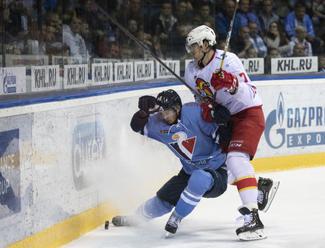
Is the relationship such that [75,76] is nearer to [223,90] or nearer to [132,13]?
[223,90]

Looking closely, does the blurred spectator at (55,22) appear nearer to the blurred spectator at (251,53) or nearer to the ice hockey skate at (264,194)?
the ice hockey skate at (264,194)

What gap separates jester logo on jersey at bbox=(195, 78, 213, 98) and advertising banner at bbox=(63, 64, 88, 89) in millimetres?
800

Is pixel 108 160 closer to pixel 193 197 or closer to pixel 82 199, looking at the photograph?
pixel 82 199

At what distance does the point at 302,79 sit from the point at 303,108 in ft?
0.88

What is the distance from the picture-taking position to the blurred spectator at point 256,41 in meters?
9.34

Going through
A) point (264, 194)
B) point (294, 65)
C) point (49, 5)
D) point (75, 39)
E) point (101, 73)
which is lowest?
point (264, 194)

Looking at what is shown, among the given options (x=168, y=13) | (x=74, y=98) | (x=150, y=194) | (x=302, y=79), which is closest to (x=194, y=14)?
(x=168, y=13)

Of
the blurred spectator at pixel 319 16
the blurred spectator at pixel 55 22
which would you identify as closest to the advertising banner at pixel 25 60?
the blurred spectator at pixel 55 22

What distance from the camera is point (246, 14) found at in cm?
985

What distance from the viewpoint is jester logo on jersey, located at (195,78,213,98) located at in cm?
543

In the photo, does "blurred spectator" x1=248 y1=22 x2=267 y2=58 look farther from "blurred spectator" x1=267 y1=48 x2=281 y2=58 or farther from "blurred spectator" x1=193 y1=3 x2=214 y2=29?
"blurred spectator" x1=193 y1=3 x2=214 y2=29

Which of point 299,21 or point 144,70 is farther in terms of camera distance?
point 299,21

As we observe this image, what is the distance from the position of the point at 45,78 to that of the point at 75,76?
0.48m

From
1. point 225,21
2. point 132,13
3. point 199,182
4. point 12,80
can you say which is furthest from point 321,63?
point 12,80
